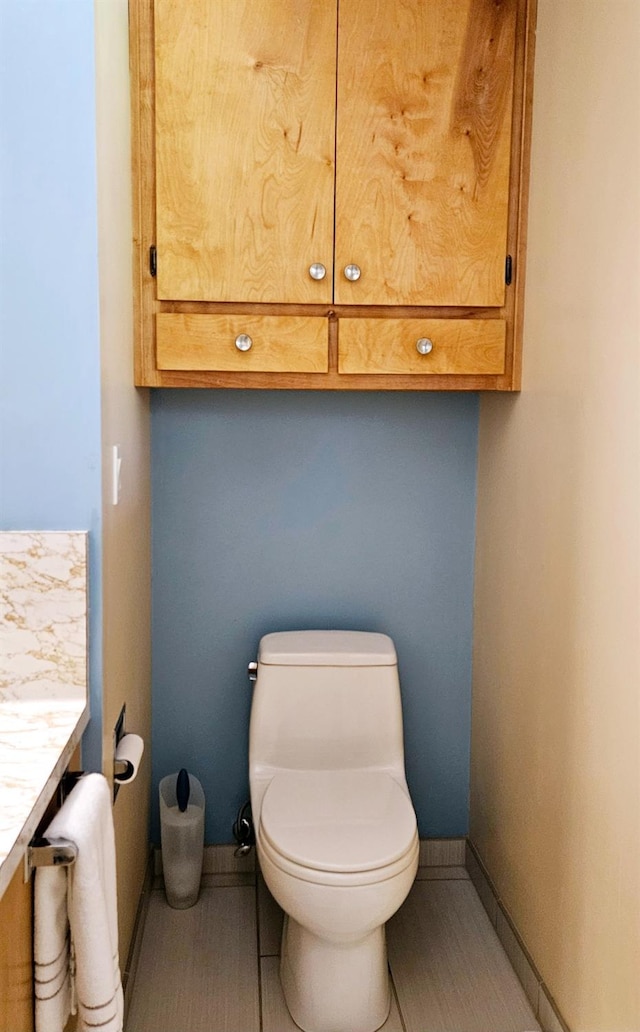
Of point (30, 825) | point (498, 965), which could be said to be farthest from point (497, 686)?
point (30, 825)

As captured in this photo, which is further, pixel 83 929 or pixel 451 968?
pixel 451 968

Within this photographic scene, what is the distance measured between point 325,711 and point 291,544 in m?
0.46

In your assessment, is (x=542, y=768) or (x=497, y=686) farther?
(x=497, y=686)

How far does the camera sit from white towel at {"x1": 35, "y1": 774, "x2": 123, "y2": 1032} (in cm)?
122

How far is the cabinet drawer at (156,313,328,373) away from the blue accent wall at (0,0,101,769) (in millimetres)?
534

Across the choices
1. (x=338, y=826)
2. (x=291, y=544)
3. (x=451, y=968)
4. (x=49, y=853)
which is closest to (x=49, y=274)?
(x=49, y=853)

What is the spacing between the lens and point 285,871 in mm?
1812

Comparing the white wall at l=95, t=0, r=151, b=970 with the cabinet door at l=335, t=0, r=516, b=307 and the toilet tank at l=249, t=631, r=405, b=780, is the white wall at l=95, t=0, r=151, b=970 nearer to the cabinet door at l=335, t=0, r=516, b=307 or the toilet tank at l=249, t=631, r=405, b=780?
the toilet tank at l=249, t=631, r=405, b=780

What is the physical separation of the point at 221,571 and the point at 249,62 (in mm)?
1234

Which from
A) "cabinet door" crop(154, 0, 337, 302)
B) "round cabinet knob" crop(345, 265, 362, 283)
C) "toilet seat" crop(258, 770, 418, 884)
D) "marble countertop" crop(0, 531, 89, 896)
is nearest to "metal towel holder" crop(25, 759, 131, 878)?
"marble countertop" crop(0, 531, 89, 896)

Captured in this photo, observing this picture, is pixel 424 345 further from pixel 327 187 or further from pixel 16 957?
pixel 16 957

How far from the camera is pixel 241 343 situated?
2037mm

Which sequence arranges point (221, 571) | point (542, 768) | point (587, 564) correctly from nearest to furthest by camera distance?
point (587, 564), point (542, 768), point (221, 571)

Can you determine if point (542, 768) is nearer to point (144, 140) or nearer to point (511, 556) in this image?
point (511, 556)
